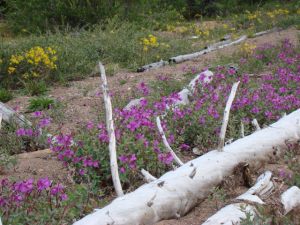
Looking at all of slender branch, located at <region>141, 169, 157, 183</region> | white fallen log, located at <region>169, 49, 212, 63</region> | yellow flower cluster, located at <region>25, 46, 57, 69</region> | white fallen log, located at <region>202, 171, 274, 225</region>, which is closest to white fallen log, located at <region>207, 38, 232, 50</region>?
white fallen log, located at <region>169, 49, 212, 63</region>

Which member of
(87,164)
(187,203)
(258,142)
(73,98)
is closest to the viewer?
(187,203)

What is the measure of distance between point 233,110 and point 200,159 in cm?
191

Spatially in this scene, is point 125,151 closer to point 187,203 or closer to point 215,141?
point 187,203

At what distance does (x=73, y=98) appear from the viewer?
8.16 m

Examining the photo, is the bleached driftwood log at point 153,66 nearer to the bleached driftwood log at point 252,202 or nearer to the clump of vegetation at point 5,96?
the clump of vegetation at point 5,96

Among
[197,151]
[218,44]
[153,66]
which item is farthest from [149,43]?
[197,151]

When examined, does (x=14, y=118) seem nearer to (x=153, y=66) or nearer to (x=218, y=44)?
(x=153, y=66)

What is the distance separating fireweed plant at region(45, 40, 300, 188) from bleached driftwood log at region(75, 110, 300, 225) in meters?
0.38

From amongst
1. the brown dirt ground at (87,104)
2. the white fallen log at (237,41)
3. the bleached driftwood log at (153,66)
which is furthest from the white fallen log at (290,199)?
the white fallen log at (237,41)

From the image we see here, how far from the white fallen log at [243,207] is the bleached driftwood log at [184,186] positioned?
0.33 m

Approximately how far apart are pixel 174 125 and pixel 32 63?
12.7 feet

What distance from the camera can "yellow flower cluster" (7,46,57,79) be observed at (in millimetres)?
8633

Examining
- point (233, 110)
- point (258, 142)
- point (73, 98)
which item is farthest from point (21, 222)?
point (73, 98)

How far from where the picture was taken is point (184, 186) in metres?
4.04
